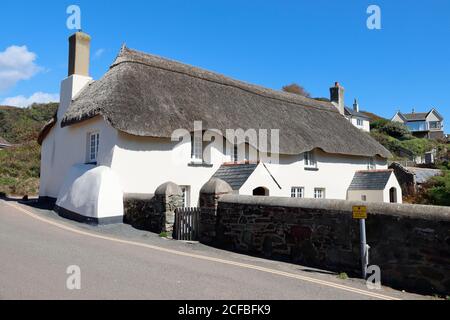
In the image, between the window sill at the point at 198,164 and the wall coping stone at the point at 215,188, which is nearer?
the wall coping stone at the point at 215,188

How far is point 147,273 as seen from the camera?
727 cm

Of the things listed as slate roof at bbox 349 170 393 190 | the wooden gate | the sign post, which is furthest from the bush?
the sign post

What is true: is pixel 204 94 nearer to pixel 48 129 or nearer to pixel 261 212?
pixel 48 129

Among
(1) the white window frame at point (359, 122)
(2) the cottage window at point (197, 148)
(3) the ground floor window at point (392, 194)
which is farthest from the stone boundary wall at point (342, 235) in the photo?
(1) the white window frame at point (359, 122)

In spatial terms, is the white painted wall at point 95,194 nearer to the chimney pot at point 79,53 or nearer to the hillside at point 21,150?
the chimney pot at point 79,53

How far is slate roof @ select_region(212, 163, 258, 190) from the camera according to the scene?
14870mm

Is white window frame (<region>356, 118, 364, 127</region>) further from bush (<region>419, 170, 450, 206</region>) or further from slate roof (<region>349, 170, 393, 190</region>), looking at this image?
slate roof (<region>349, 170, 393, 190</region>)

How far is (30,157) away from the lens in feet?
110

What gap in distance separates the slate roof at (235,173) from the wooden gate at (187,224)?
2865 millimetres

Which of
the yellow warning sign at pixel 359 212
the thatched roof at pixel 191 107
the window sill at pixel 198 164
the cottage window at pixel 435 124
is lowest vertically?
the yellow warning sign at pixel 359 212

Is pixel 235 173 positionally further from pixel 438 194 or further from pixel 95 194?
pixel 438 194

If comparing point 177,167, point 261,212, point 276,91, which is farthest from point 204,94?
point 261,212

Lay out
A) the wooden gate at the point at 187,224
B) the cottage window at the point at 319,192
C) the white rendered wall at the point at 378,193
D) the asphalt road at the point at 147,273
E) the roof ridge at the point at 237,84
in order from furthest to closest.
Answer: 1. the white rendered wall at the point at 378,193
2. the cottage window at the point at 319,192
3. the roof ridge at the point at 237,84
4. the wooden gate at the point at 187,224
5. the asphalt road at the point at 147,273

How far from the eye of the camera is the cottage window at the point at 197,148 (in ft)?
56.5
